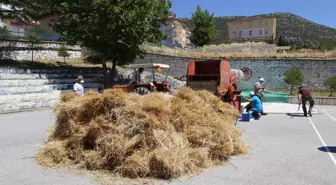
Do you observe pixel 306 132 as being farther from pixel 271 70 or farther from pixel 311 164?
pixel 271 70

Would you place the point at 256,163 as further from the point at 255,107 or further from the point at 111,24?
the point at 111,24

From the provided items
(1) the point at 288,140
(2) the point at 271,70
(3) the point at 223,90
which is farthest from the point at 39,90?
(2) the point at 271,70

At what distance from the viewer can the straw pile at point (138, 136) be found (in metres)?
5.10

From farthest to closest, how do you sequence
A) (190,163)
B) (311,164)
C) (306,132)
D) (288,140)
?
(306,132), (288,140), (311,164), (190,163)

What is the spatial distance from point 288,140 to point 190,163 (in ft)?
13.6

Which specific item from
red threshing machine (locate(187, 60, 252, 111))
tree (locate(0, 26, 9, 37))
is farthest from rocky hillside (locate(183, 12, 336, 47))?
red threshing machine (locate(187, 60, 252, 111))

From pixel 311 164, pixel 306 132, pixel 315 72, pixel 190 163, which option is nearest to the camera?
pixel 190 163

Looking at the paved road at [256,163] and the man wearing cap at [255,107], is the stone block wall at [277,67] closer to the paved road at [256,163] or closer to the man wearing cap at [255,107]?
the man wearing cap at [255,107]

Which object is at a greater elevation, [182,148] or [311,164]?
[182,148]

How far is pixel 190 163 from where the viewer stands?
5289mm

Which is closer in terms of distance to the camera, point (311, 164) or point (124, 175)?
point (124, 175)

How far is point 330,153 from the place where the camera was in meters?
6.76

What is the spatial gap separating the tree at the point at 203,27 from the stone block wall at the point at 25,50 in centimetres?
2124

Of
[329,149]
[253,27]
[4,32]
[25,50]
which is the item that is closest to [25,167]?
[329,149]
